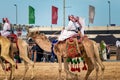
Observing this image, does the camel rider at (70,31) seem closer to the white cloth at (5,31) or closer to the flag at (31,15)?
the white cloth at (5,31)

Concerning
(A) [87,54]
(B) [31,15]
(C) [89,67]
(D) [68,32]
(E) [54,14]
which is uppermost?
(E) [54,14]

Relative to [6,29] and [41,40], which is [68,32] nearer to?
[41,40]

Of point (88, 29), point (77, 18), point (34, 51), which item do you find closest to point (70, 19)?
point (77, 18)

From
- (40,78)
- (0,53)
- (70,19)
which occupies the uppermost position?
(70,19)

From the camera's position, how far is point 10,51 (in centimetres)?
1895

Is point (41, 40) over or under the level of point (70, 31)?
under

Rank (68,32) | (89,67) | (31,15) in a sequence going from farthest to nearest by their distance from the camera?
(31,15) → (68,32) → (89,67)

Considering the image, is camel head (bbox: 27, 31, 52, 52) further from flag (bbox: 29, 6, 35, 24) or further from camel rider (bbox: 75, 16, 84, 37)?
flag (bbox: 29, 6, 35, 24)

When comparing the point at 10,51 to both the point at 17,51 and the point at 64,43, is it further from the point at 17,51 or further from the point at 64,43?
the point at 64,43

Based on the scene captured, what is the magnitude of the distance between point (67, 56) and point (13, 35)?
2.69 metres

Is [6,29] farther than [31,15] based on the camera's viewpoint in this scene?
→ No

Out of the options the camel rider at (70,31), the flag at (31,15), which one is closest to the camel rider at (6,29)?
the camel rider at (70,31)

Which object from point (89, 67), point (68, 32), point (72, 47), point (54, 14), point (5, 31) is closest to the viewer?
point (72, 47)

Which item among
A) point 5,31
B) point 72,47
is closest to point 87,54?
point 72,47
